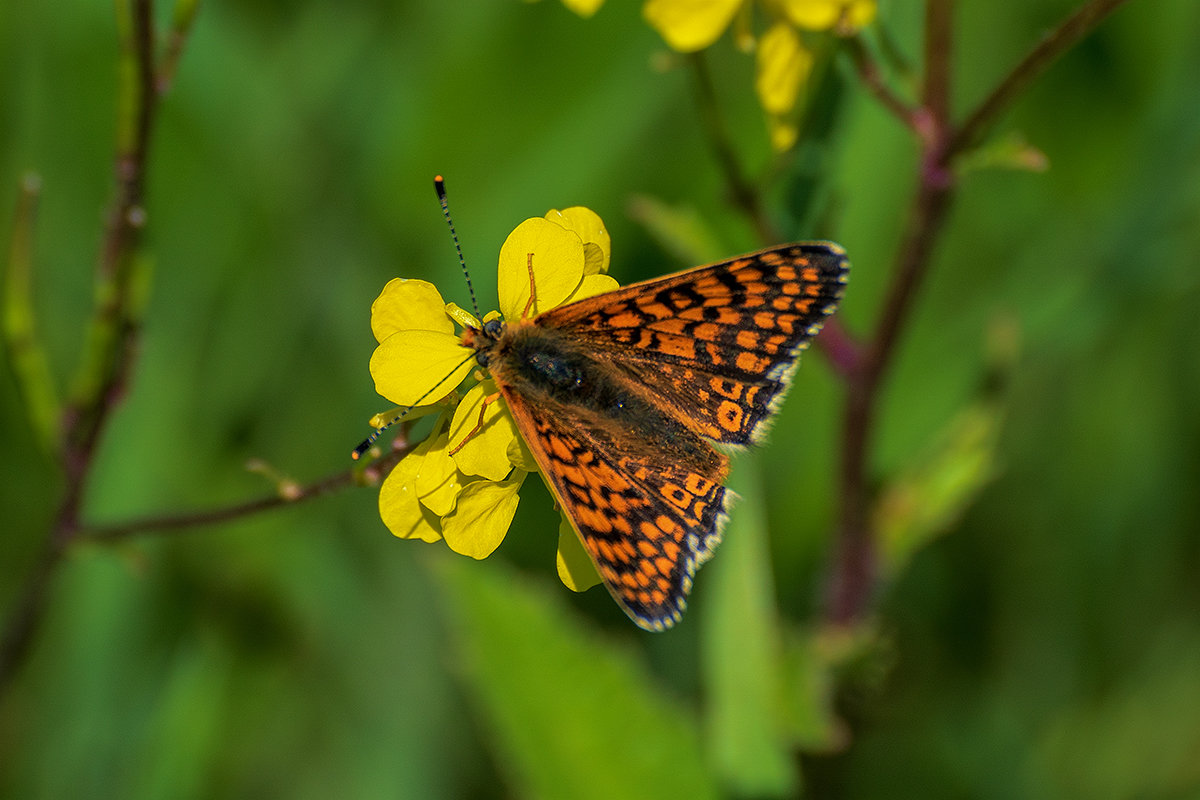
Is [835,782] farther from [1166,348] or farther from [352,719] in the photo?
[1166,348]

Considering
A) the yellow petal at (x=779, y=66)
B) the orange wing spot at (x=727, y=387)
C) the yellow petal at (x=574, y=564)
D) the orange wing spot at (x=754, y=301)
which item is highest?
the yellow petal at (x=779, y=66)

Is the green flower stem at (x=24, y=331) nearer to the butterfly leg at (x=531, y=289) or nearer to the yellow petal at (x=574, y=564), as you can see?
the butterfly leg at (x=531, y=289)

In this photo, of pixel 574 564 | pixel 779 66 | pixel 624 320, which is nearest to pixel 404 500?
pixel 574 564

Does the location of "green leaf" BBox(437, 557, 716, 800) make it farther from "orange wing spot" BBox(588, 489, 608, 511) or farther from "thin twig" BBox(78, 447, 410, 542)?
"orange wing spot" BBox(588, 489, 608, 511)

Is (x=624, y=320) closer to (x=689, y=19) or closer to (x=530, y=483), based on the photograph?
(x=689, y=19)

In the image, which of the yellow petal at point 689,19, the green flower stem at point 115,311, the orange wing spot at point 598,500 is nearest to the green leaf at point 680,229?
the yellow petal at point 689,19

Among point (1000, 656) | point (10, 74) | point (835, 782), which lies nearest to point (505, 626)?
point (835, 782)

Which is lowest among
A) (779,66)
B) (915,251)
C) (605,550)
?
(605,550)
